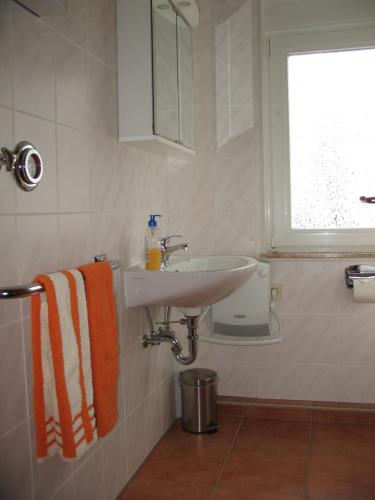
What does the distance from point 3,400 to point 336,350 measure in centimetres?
183

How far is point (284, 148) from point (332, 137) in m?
0.24

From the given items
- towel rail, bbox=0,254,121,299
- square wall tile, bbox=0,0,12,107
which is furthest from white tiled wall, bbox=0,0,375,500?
towel rail, bbox=0,254,121,299

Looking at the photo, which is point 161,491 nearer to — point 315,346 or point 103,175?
A: point 315,346

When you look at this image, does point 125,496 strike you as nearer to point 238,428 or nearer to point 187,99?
point 238,428

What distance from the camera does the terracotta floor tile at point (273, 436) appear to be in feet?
8.32

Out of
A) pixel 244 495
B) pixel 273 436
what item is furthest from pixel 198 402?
pixel 244 495

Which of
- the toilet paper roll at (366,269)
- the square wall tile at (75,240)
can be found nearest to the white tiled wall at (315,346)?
the toilet paper roll at (366,269)

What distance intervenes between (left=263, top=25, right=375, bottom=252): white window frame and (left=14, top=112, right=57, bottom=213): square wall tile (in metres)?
1.45

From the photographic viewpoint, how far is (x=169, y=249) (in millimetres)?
2354

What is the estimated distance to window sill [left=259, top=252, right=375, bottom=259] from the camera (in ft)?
8.82

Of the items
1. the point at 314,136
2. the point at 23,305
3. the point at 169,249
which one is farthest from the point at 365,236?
the point at 23,305

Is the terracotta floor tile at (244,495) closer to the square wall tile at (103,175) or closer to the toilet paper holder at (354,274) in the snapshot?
the toilet paper holder at (354,274)

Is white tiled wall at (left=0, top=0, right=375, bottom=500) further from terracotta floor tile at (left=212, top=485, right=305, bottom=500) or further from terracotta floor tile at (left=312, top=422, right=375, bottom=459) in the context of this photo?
terracotta floor tile at (left=212, top=485, right=305, bottom=500)

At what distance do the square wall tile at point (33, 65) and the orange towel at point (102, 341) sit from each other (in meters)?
0.47
